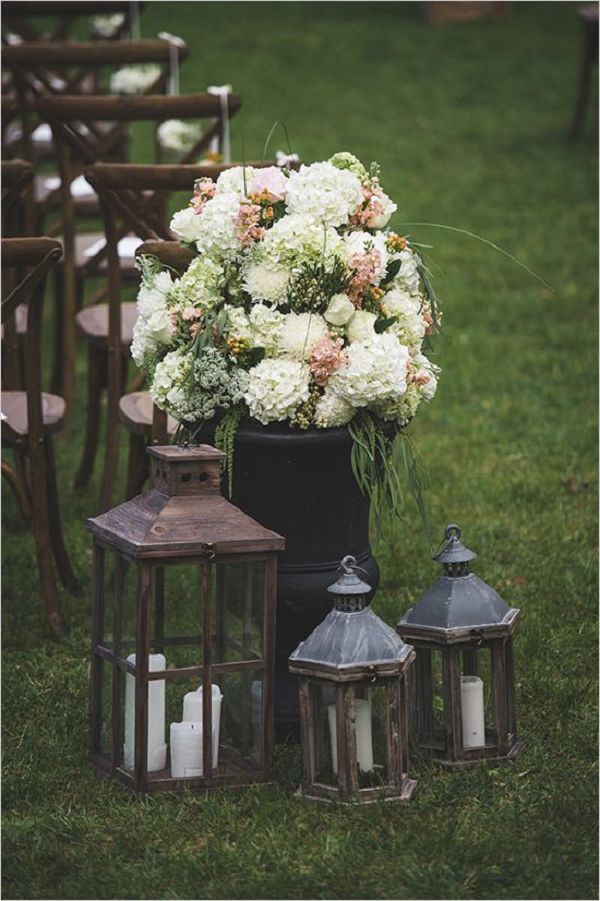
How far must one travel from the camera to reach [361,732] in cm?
312

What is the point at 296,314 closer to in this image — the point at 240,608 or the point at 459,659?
the point at 240,608

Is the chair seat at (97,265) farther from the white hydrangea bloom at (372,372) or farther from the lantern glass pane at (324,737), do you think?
the lantern glass pane at (324,737)

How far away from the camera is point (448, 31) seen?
50.0 feet

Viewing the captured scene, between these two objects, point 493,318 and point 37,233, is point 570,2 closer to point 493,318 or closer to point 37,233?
point 493,318

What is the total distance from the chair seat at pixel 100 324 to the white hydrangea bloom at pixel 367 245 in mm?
1848

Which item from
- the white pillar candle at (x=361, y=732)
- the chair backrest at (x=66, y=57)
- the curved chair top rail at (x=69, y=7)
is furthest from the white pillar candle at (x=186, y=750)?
the curved chair top rail at (x=69, y=7)

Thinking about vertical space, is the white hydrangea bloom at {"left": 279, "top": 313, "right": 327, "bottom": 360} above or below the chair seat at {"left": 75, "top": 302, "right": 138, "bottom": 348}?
below

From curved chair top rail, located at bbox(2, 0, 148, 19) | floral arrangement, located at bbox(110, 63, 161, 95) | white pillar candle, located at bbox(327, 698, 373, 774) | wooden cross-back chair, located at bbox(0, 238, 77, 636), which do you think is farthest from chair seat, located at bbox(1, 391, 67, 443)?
curved chair top rail, located at bbox(2, 0, 148, 19)

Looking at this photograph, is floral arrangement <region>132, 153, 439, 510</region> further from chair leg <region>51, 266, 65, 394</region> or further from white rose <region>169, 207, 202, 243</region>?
chair leg <region>51, 266, 65, 394</region>

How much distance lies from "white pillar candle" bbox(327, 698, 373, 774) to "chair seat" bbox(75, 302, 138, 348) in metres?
2.20

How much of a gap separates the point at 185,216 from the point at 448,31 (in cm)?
1253

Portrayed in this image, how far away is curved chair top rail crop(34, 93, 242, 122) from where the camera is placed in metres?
5.23

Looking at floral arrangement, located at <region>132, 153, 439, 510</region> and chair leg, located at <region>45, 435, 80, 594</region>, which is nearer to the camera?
floral arrangement, located at <region>132, 153, 439, 510</region>

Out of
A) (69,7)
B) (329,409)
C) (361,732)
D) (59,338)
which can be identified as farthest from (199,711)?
(69,7)
